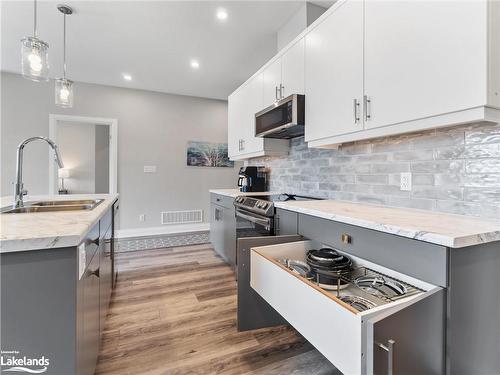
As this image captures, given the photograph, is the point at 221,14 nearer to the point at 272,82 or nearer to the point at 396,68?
the point at 272,82

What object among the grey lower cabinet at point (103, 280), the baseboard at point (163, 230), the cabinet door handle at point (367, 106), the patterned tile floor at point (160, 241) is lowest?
the patterned tile floor at point (160, 241)

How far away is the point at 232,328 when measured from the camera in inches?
69.0

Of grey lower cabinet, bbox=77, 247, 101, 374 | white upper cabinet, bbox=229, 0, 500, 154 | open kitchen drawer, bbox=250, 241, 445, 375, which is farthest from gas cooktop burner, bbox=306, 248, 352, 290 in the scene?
grey lower cabinet, bbox=77, 247, 101, 374

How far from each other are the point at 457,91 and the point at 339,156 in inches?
40.2

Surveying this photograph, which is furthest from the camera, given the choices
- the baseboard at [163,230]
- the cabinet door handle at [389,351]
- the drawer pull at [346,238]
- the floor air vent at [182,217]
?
the floor air vent at [182,217]

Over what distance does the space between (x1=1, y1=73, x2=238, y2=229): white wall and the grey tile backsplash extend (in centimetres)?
320

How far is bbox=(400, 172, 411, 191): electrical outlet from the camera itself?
4.99 feet

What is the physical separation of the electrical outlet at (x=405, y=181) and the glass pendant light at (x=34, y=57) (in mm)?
2671

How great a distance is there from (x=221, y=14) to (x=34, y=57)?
1599 mm

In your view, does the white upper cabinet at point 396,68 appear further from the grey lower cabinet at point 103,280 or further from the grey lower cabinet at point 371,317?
the grey lower cabinet at point 103,280

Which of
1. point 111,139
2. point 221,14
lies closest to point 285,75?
point 221,14

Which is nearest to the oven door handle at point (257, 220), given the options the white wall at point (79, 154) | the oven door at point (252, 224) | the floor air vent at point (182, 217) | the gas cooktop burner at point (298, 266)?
the oven door at point (252, 224)

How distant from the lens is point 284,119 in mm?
2143

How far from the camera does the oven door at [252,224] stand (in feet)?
6.49
